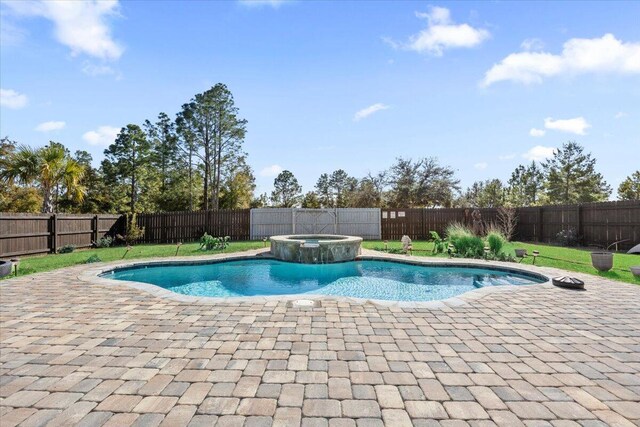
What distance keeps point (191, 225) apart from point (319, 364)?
559 inches

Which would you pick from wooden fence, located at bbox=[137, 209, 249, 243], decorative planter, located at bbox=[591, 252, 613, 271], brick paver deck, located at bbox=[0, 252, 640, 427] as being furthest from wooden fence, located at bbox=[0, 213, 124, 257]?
decorative planter, located at bbox=[591, 252, 613, 271]

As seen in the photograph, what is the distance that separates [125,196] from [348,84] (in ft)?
61.8

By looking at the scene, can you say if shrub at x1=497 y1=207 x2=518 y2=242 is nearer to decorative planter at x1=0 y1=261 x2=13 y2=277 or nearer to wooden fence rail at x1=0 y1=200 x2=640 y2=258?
wooden fence rail at x1=0 y1=200 x2=640 y2=258

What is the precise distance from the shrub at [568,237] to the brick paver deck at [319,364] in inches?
366

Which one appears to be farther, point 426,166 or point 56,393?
point 426,166

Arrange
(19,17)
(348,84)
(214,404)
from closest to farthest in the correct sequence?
1. (214,404)
2. (19,17)
3. (348,84)

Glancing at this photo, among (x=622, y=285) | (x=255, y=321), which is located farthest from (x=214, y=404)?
(x=622, y=285)

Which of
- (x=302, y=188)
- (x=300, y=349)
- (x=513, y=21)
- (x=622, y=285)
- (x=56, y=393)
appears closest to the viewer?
(x=56, y=393)

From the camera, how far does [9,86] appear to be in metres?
8.26

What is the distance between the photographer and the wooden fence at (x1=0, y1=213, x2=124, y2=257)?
893 centimetres

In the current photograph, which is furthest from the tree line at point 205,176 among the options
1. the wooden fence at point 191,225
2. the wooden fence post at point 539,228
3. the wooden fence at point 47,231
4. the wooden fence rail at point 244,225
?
the wooden fence post at point 539,228

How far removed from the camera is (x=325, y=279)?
25.4 feet

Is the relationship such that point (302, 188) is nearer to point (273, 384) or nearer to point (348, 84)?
point (348, 84)

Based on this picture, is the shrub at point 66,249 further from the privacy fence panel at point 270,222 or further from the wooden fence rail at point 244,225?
the privacy fence panel at point 270,222
